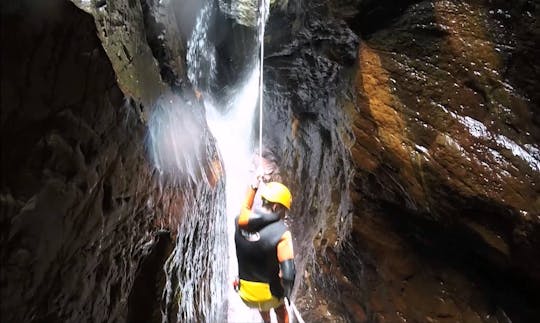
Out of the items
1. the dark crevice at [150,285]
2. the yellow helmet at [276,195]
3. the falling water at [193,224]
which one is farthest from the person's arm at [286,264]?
the dark crevice at [150,285]

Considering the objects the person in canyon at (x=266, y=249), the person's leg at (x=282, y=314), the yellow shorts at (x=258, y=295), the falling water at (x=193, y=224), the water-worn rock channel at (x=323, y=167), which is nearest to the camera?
the water-worn rock channel at (x=323, y=167)

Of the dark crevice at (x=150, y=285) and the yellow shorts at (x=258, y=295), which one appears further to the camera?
the yellow shorts at (x=258, y=295)

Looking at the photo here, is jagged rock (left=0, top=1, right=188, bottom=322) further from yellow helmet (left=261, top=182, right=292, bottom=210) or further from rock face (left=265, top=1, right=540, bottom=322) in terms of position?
rock face (left=265, top=1, right=540, bottom=322)

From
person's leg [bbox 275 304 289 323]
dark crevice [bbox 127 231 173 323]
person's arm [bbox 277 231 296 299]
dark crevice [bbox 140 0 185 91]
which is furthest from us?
person's leg [bbox 275 304 289 323]

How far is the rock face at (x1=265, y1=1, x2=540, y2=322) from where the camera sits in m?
3.39

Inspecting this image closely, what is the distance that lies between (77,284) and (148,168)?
1079 millimetres

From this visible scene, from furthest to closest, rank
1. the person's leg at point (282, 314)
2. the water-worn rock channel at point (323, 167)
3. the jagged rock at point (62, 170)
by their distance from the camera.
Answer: the person's leg at point (282, 314)
the water-worn rock channel at point (323, 167)
the jagged rock at point (62, 170)

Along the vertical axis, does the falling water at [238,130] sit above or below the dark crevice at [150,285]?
below

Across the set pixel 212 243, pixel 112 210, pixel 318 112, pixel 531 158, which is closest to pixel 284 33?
pixel 318 112

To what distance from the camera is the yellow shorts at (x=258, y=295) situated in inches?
192

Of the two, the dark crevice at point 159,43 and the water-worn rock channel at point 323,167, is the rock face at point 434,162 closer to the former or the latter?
the water-worn rock channel at point 323,167

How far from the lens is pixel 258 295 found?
4.89 m

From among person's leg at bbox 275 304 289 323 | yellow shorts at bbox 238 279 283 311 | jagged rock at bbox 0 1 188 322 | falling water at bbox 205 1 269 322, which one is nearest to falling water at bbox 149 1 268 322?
yellow shorts at bbox 238 279 283 311

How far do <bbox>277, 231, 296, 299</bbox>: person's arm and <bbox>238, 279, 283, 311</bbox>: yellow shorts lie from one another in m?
0.46
